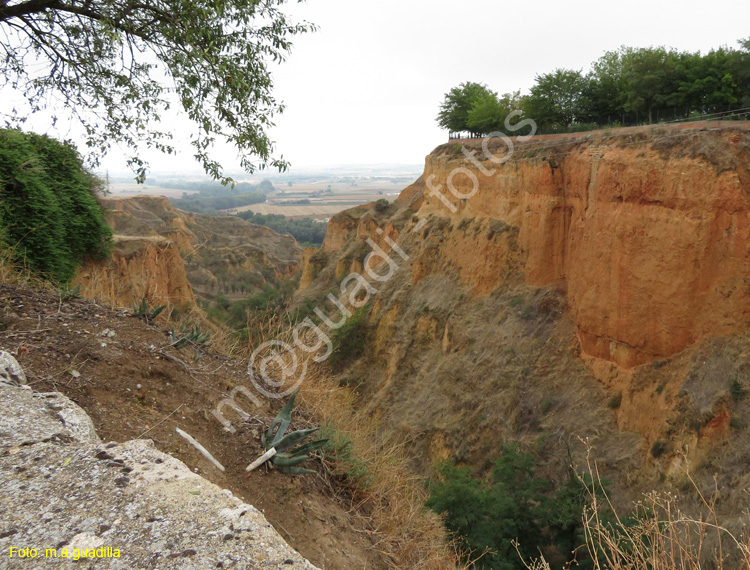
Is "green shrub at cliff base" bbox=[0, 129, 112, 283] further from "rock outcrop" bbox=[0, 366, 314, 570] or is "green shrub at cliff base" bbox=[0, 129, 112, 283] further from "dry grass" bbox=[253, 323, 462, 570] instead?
"dry grass" bbox=[253, 323, 462, 570]

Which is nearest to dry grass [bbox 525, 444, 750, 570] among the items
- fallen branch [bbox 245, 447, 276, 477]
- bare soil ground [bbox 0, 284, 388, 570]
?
bare soil ground [bbox 0, 284, 388, 570]

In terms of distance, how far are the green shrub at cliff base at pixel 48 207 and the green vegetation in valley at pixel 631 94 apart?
1690 cm

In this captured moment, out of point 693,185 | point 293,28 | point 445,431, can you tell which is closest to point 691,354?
point 693,185

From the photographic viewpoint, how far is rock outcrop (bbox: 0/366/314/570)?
1.99 metres

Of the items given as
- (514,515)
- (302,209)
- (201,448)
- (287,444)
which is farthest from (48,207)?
(302,209)

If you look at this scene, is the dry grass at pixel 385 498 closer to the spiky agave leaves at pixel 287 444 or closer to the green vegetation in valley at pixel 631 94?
the spiky agave leaves at pixel 287 444

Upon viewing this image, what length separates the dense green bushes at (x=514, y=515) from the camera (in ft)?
28.5

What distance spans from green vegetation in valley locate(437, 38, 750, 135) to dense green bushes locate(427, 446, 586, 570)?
1206cm

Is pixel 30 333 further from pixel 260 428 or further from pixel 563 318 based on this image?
pixel 563 318

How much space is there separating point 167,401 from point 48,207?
624 cm

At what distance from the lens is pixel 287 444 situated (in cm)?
341

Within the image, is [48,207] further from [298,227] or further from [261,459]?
[298,227]

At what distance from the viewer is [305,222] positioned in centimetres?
8050

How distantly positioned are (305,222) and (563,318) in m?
69.3
